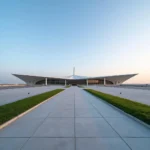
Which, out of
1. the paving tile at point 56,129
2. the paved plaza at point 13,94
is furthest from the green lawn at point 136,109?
the paved plaza at point 13,94

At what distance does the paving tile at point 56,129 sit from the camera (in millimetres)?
5266

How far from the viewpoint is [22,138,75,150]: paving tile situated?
4.22 m

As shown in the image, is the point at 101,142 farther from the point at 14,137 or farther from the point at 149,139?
the point at 14,137

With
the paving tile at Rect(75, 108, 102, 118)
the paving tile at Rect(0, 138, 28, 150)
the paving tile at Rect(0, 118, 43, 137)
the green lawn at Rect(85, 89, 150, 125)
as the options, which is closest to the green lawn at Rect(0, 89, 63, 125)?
the paving tile at Rect(0, 118, 43, 137)

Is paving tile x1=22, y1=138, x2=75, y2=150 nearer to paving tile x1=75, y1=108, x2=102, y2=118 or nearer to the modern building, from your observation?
paving tile x1=75, y1=108, x2=102, y2=118

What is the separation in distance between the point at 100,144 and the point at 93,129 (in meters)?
1.35

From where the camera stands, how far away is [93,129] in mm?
5859

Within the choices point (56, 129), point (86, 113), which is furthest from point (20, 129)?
point (86, 113)

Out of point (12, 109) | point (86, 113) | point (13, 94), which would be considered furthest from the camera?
point (13, 94)

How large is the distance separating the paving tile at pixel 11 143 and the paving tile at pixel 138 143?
2797 mm

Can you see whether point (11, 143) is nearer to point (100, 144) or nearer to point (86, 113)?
point (100, 144)

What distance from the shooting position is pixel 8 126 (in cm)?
621

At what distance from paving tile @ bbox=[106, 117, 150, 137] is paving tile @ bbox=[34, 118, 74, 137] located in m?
1.57

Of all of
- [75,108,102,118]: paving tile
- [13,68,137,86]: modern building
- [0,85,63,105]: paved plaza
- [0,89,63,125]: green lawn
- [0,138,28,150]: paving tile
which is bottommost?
[0,138,28,150]: paving tile
